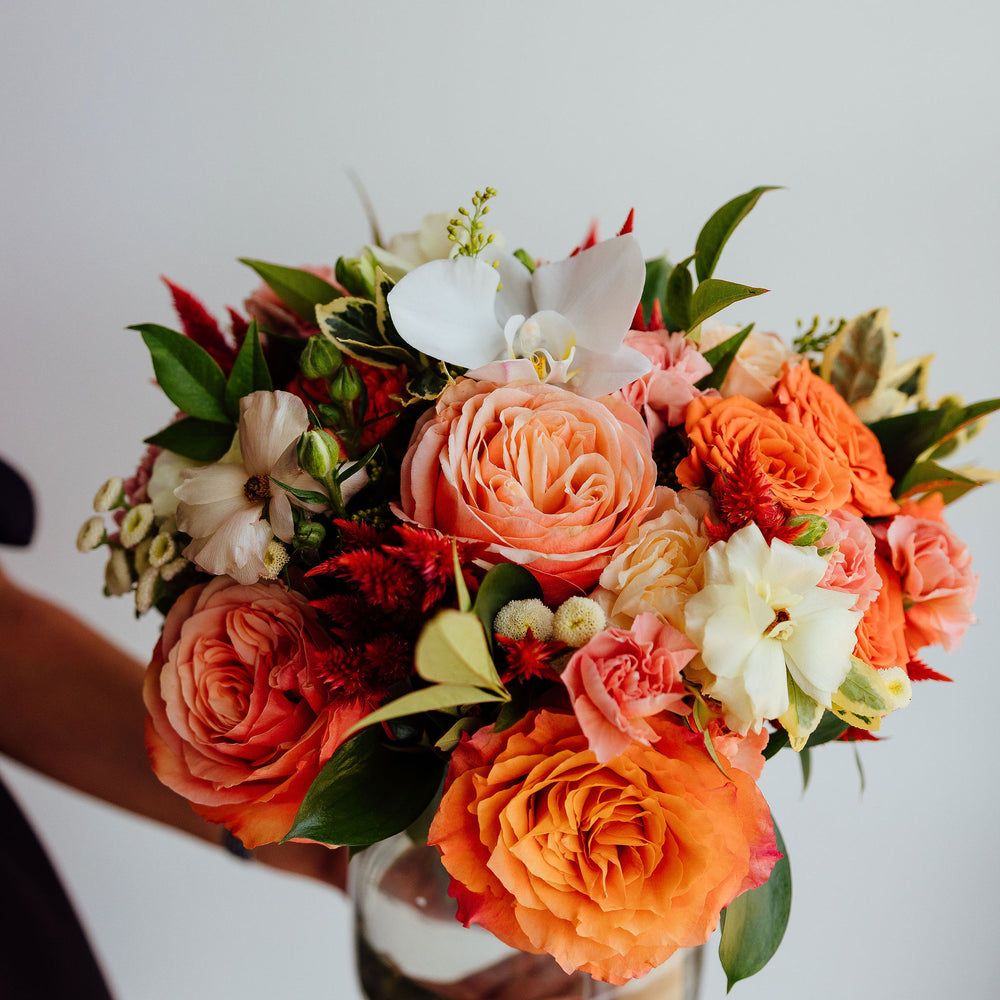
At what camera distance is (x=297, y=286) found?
1.89ft

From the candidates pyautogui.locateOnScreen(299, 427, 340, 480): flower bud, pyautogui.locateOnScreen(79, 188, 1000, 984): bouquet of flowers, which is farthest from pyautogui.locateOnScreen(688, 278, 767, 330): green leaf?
pyautogui.locateOnScreen(299, 427, 340, 480): flower bud

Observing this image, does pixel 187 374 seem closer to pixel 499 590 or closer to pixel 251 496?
pixel 251 496

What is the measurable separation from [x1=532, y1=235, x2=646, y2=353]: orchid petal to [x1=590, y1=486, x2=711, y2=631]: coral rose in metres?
0.11

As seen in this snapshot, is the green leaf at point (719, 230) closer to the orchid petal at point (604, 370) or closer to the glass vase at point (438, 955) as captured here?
the orchid petal at point (604, 370)

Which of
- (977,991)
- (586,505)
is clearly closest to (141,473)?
(586,505)

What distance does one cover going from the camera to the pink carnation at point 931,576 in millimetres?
511

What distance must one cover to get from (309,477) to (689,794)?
255mm

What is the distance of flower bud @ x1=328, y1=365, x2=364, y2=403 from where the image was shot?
18.3 inches

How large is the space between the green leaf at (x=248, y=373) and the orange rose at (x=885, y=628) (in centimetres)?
37

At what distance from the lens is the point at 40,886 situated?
2.65ft

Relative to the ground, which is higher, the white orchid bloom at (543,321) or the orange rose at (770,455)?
the white orchid bloom at (543,321)

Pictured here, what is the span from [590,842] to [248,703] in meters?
0.20

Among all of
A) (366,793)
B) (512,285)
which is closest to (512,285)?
(512,285)

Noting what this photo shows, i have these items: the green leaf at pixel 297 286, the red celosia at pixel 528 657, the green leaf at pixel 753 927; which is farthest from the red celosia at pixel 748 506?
the green leaf at pixel 297 286
